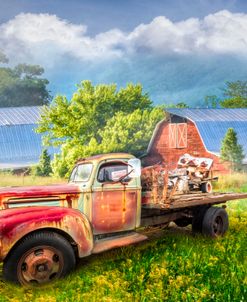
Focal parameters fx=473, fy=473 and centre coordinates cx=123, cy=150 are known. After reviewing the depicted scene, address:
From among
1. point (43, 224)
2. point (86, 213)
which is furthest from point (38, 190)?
point (86, 213)

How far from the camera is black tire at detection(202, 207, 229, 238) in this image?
832cm

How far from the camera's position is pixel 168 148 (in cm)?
2406

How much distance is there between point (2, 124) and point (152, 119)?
7.49m

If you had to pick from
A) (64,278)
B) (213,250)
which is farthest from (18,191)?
(213,250)

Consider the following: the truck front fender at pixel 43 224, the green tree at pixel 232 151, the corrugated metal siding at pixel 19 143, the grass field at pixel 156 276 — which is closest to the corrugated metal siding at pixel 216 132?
the green tree at pixel 232 151

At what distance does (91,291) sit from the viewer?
5.62m

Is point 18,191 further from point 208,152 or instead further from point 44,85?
point 44,85

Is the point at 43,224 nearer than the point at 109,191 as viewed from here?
Yes

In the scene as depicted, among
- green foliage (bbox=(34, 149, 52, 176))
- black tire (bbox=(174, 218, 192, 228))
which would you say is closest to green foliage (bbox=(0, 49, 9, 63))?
green foliage (bbox=(34, 149, 52, 176))

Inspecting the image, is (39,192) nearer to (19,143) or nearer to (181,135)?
(19,143)

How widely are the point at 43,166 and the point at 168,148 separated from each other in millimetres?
6480

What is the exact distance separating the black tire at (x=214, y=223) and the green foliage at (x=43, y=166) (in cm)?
1384

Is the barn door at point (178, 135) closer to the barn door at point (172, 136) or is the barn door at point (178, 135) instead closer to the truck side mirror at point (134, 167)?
the barn door at point (172, 136)

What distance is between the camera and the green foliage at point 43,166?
70.6 ft
